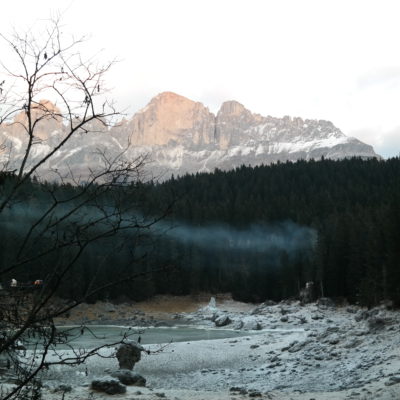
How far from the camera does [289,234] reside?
101 metres

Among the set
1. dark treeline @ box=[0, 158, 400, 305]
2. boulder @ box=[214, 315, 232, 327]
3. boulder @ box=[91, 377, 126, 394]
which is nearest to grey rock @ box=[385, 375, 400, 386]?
boulder @ box=[91, 377, 126, 394]

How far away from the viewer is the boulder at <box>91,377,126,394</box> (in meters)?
20.8

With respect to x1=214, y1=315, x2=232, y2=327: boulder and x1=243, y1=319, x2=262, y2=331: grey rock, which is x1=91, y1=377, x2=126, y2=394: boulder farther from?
x1=214, y1=315, x2=232, y2=327: boulder

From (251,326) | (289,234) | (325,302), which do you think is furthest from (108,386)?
(289,234)

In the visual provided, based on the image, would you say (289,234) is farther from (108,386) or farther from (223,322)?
(108,386)

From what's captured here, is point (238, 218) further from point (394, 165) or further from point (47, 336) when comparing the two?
Result: point (47, 336)

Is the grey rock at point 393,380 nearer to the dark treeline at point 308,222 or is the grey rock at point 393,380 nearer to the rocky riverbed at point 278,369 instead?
the rocky riverbed at point 278,369

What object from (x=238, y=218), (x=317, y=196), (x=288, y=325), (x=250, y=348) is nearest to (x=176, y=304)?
(x=238, y=218)

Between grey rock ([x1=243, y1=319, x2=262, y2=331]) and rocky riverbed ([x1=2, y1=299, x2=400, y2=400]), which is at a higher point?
rocky riverbed ([x1=2, y1=299, x2=400, y2=400])

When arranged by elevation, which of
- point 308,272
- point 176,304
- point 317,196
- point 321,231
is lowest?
point 176,304

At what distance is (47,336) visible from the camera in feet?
14.5

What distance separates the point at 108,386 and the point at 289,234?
8300cm

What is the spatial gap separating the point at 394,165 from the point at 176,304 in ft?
264

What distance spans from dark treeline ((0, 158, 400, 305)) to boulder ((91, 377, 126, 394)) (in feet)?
96.6
